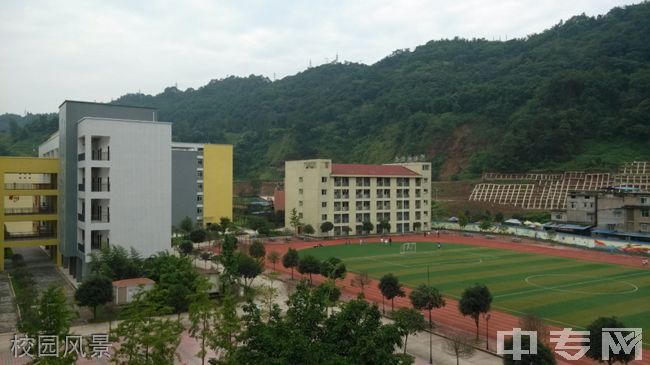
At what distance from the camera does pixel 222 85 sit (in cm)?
15900

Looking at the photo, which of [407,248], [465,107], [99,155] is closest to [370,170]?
[407,248]

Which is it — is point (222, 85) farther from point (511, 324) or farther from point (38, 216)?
point (511, 324)

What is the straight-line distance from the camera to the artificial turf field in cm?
2273

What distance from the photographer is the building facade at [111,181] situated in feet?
86.1

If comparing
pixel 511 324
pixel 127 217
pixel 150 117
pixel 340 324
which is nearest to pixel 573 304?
pixel 511 324

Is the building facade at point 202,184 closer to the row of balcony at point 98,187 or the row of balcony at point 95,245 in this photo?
the row of balcony at point 98,187

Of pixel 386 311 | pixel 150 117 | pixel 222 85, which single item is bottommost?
pixel 386 311

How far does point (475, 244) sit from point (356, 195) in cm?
1329

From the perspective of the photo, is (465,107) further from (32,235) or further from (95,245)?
(95,245)

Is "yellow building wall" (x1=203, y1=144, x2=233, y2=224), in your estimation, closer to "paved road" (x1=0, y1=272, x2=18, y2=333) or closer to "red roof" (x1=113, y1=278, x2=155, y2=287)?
"paved road" (x1=0, y1=272, x2=18, y2=333)

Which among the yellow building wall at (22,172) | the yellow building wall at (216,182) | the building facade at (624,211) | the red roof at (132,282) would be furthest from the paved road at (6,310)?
the building facade at (624,211)

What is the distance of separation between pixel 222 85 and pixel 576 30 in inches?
3768

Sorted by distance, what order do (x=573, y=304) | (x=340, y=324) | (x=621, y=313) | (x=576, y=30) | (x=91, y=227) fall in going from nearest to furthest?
1. (x=340, y=324)
2. (x=621, y=313)
3. (x=573, y=304)
4. (x=91, y=227)
5. (x=576, y=30)

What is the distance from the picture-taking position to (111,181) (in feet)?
86.3
